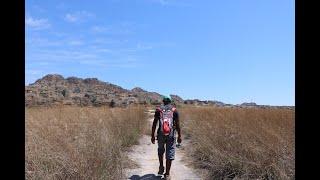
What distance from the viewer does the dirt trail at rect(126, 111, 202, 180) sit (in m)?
10.8

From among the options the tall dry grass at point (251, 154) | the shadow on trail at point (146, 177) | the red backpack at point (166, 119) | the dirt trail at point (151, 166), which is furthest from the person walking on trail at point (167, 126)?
the tall dry grass at point (251, 154)

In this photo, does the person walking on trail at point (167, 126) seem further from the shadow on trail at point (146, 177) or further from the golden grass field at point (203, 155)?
the golden grass field at point (203, 155)

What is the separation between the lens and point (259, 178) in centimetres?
905

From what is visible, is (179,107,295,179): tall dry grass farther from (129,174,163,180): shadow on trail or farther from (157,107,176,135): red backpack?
(157,107,176,135): red backpack

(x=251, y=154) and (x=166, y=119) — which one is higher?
(x=166, y=119)

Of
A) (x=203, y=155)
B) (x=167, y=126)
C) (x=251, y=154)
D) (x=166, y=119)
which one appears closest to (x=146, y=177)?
(x=167, y=126)

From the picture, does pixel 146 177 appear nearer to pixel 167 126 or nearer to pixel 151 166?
pixel 167 126

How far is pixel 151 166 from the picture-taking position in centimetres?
1235

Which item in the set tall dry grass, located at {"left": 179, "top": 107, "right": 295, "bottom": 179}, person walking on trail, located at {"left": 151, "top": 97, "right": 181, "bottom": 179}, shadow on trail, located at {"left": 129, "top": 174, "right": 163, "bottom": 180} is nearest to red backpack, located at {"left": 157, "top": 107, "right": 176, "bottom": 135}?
person walking on trail, located at {"left": 151, "top": 97, "right": 181, "bottom": 179}

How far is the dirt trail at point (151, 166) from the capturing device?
10766 millimetres
